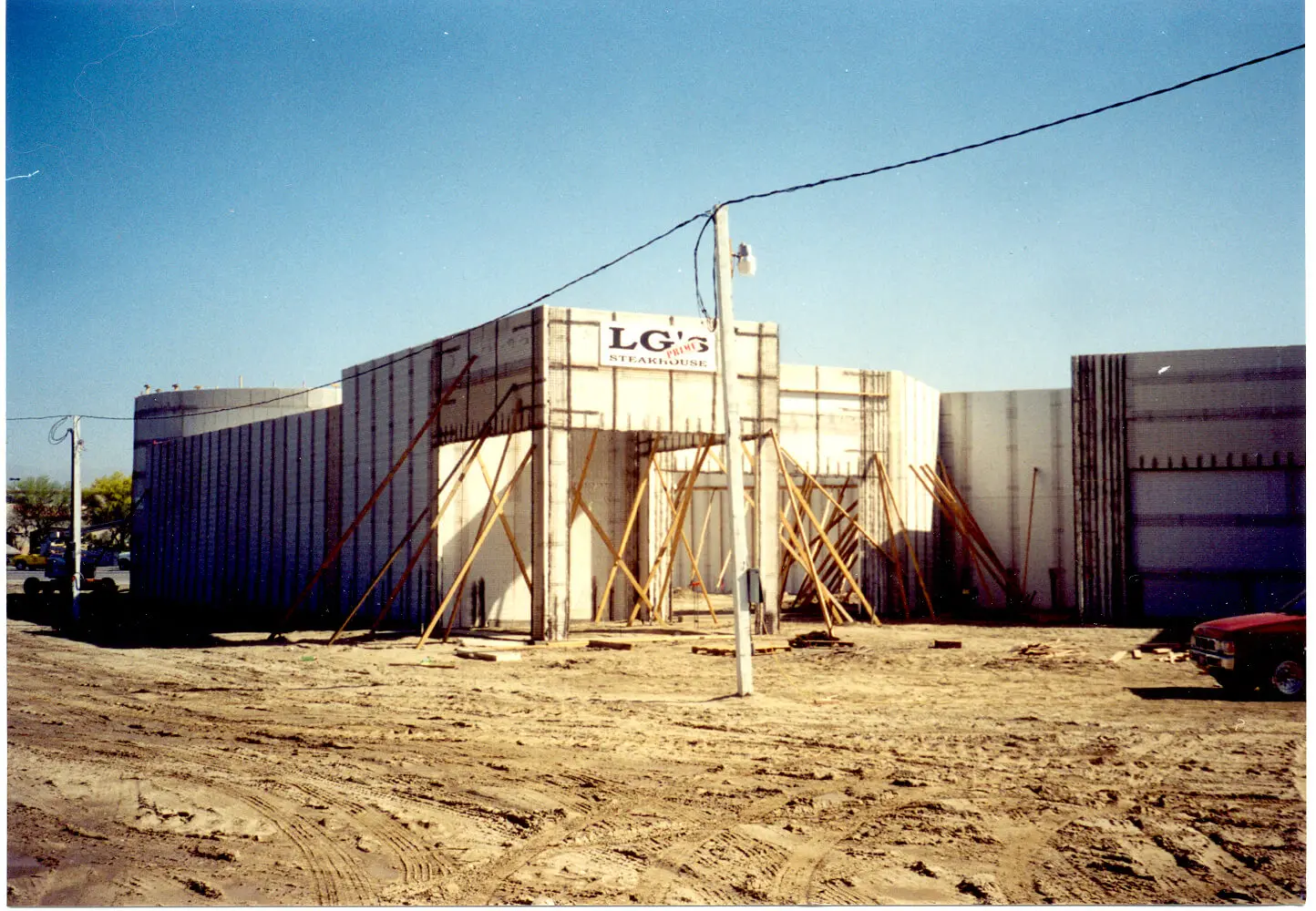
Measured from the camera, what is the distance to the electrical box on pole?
14.4m

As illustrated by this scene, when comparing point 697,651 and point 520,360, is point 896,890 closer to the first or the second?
point 697,651

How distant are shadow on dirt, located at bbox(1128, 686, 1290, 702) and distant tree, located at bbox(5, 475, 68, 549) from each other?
57.1m

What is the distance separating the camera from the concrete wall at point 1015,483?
32562 millimetres

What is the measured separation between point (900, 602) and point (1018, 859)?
25.0 metres

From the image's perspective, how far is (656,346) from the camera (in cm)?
2400

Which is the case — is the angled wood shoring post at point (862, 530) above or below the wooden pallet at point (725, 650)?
above

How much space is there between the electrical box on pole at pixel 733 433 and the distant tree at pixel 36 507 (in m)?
54.4

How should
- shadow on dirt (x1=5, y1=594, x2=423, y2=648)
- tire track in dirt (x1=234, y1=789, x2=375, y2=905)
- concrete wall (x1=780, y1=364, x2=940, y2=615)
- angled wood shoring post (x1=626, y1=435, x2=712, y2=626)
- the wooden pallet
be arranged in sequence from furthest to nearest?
concrete wall (x1=780, y1=364, x2=940, y2=615) → angled wood shoring post (x1=626, y1=435, x2=712, y2=626) → shadow on dirt (x1=5, y1=594, x2=423, y2=648) → the wooden pallet → tire track in dirt (x1=234, y1=789, x2=375, y2=905)

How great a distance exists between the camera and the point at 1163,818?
850 cm

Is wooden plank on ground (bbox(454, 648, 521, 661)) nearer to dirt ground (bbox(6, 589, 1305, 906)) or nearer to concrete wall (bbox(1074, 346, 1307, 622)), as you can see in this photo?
dirt ground (bbox(6, 589, 1305, 906))

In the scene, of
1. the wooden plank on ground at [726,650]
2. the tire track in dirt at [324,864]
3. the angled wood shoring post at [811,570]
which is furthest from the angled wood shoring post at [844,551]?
the tire track in dirt at [324,864]

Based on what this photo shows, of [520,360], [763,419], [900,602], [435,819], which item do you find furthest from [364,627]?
[435,819]

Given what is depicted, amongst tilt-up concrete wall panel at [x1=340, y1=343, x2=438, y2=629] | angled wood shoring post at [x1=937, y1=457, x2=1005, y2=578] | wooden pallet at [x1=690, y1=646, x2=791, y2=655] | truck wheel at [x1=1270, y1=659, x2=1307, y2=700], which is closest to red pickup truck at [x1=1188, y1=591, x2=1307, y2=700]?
truck wheel at [x1=1270, y1=659, x2=1307, y2=700]

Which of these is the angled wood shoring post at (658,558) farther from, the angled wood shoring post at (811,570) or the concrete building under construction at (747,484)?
the angled wood shoring post at (811,570)
